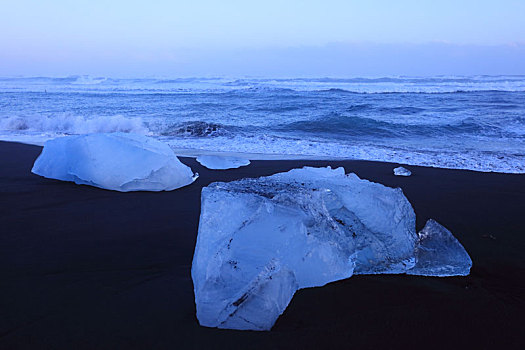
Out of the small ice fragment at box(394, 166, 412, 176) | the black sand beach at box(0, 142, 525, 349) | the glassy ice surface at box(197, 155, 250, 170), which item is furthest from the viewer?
the glassy ice surface at box(197, 155, 250, 170)

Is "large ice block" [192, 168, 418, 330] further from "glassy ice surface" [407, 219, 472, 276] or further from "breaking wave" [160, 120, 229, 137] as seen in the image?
"breaking wave" [160, 120, 229, 137]

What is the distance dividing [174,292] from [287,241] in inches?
23.4

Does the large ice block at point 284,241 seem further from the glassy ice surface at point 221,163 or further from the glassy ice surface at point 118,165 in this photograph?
the glassy ice surface at point 221,163

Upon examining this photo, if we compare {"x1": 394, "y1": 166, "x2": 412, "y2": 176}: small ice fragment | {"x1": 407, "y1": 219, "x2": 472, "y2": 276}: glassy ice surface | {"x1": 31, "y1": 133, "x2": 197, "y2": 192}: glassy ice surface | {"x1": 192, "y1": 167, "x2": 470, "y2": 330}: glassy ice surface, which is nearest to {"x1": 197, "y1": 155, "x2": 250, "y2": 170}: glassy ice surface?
{"x1": 31, "y1": 133, "x2": 197, "y2": 192}: glassy ice surface

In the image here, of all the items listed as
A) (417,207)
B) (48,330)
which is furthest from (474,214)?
(48,330)

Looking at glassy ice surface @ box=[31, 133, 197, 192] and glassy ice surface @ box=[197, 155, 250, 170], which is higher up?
glassy ice surface @ box=[31, 133, 197, 192]

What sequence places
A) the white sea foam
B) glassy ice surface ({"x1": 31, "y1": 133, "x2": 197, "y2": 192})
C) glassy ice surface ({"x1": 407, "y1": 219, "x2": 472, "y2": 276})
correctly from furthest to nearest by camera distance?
the white sea foam, glassy ice surface ({"x1": 31, "y1": 133, "x2": 197, "y2": 192}), glassy ice surface ({"x1": 407, "y1": 219, "x2": 472, "y2": 276})

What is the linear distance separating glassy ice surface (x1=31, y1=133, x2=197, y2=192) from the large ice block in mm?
1762

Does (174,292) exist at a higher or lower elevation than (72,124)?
higher

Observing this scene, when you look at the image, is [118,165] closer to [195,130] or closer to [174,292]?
[174,292]

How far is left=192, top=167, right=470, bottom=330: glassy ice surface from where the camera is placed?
167cm

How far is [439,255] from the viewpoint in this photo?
2.32 meters

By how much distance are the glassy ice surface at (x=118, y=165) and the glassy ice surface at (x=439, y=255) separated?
93.7 inches

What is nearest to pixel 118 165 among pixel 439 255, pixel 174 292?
pixel 174 292
